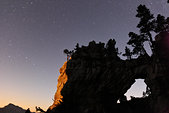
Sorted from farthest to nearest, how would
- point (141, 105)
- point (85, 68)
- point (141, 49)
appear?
point (141, 105)
point (141, 49)
point (85, 68)

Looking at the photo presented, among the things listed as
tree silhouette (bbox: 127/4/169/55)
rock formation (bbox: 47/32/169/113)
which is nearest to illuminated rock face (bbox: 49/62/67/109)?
rock formation (bbox: 47/32/169/113)

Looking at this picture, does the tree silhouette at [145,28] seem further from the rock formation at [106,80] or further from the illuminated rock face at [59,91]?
the illuminated rock face at [59,91]

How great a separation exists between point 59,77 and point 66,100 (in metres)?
9.10

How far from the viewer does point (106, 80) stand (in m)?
28.4

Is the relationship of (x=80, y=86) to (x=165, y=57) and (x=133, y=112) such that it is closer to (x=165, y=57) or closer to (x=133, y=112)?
(x=133, y=112)

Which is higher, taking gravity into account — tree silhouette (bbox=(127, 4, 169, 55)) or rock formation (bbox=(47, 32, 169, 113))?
tree silhouette (bbox=(127, 4, 169, 55))

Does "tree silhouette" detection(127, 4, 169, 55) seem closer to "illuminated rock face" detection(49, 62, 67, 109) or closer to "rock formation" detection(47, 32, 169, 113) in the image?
"rock formation" detection(47, 32, 169, 113)

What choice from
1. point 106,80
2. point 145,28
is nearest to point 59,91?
point 106,80

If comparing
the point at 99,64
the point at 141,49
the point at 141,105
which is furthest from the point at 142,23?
the point at 141,105

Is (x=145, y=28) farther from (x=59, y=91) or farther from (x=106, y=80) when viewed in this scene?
(x=59, y=91)

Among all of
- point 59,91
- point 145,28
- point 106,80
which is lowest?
point 59,91

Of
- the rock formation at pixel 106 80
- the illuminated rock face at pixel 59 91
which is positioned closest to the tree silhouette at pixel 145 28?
the rock formation at pixel 106 80

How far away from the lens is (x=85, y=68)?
2853cm

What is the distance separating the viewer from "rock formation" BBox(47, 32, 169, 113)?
25.1 meters
